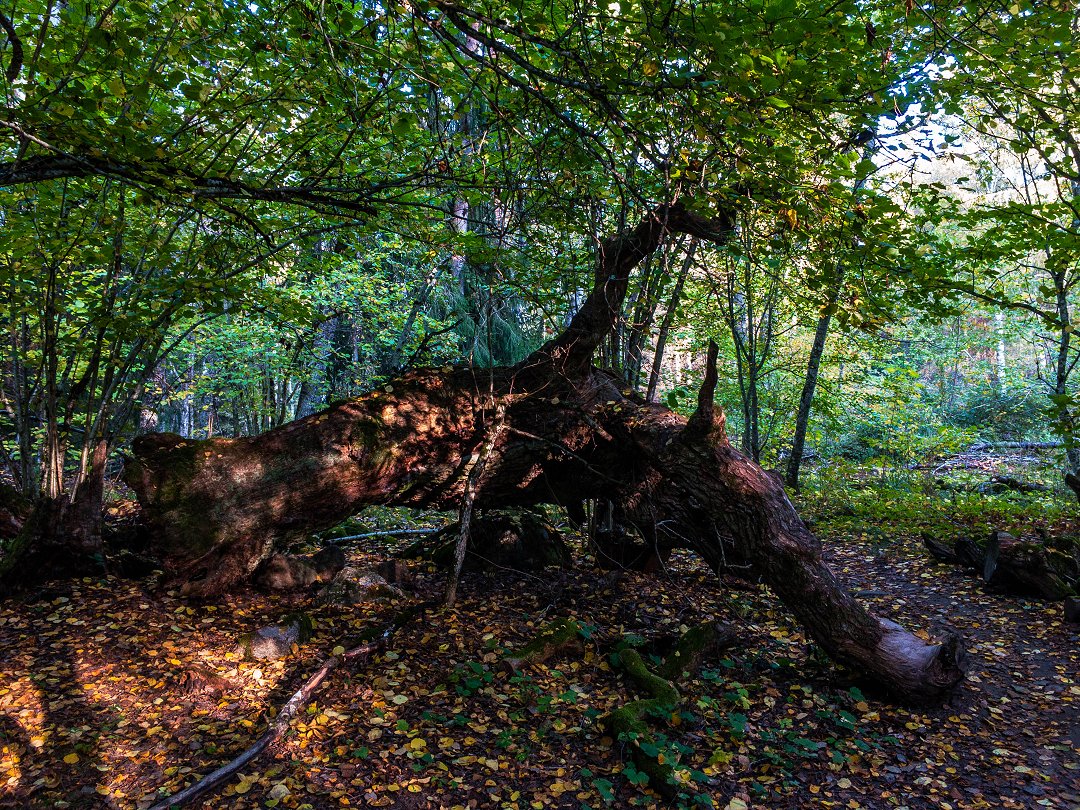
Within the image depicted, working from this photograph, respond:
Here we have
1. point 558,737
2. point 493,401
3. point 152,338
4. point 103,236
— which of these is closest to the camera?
point 558,737

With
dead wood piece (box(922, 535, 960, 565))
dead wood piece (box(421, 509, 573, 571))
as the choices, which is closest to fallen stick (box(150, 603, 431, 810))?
dead wood piece (box(421, 509, 573, 571))

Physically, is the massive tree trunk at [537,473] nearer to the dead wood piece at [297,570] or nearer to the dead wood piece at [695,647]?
the dead wood piece at [297,570]

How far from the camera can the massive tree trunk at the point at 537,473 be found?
436 centimetres

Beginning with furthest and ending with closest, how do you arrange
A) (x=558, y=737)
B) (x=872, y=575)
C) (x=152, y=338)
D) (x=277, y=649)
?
(x=872, y=575) < (x=152, y=338) < (x=277, y=649) < (x=558, y=737)

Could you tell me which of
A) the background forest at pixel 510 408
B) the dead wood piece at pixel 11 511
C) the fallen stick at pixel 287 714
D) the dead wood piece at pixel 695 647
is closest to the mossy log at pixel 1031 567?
the background forest at pixel 510 408

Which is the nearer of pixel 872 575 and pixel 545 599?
pixel 545 599

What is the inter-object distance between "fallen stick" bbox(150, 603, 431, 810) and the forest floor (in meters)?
0.06

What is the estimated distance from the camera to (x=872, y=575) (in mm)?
7008

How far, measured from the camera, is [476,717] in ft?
12.2

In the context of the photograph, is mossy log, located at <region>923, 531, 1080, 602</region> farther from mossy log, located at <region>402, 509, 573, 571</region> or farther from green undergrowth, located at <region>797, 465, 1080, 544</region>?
mossy log, located at <region>402, 509, 573, 571</region>

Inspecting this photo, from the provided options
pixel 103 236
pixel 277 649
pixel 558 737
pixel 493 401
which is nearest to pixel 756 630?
pixel 558 737

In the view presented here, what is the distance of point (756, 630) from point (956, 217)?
4021mm

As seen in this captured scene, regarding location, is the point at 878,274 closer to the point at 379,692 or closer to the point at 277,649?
the point at 379,692

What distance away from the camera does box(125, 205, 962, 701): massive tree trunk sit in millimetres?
4355
